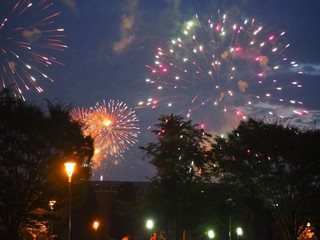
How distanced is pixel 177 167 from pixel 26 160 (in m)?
19.7

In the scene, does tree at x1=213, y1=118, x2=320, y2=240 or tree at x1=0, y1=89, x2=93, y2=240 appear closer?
tree at x1=0, y1=89, x2=93, y2=240

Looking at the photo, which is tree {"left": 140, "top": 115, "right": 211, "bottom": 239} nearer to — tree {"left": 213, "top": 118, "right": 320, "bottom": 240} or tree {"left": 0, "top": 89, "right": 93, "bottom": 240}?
tree {"left": 213, "top": 118, "right": 320, "bottom": 240}

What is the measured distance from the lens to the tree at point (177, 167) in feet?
146

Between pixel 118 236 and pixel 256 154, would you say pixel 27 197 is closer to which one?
pixel 256 154

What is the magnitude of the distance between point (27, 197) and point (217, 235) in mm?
34067

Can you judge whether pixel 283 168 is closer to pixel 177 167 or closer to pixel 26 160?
pixel 177 167

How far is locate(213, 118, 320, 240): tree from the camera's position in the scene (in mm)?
33250

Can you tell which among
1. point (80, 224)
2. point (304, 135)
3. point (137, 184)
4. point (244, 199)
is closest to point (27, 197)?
point (304, 135)

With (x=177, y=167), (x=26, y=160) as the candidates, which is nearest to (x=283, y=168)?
(x=177, y=167)

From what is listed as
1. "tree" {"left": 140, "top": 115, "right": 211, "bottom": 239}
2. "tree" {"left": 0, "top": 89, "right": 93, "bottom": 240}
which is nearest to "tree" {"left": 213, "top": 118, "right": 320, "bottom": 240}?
"tree" {"left": 140, "top": 115, "right": 211, "bottom": 239}

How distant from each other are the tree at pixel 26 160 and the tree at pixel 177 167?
1541 cm

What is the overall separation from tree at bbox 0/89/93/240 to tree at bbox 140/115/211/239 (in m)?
15.4

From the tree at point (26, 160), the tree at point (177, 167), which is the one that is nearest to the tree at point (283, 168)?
the tree at point (177, 167)

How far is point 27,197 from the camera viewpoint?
3016 centimetres
